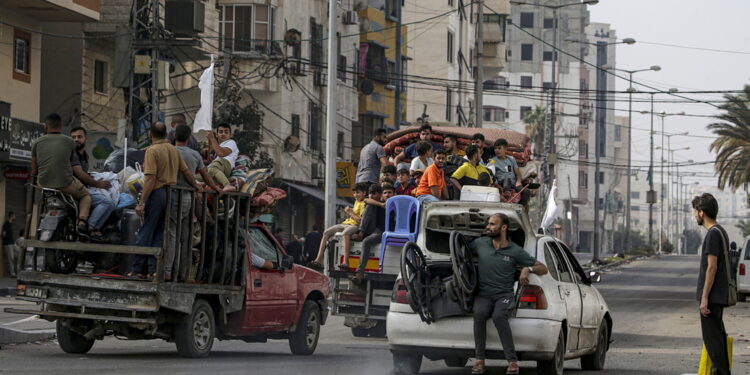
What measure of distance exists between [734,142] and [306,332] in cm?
5232

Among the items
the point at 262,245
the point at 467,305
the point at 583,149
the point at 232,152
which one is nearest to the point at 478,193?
the point at 262,245

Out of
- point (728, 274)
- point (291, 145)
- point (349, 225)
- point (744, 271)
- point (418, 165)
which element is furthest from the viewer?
point (291, 145)

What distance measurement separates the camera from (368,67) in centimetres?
6197

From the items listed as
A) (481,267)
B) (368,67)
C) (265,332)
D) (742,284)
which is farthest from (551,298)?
(368,67)

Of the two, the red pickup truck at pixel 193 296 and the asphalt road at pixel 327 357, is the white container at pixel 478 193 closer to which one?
the asphalt road at pixel 327 357

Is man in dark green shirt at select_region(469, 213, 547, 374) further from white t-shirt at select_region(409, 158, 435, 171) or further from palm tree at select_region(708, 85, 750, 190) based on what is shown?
palm tree at select_region(708, 85, 750, 190)

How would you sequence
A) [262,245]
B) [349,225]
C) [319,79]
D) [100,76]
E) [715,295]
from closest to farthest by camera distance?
[715,295] → [262,245] → [349,225] → [100,76] → [319,79]

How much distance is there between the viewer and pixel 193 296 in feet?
50.0

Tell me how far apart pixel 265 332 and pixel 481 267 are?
4.60m

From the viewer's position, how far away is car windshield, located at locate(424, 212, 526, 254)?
14.5 m

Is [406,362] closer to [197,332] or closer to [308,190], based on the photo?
[197,332]

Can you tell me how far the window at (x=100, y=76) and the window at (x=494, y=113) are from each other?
94.1 metres

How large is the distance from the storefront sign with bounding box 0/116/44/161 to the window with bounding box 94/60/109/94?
4530 millimetres

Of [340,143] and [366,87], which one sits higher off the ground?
[366,87]
